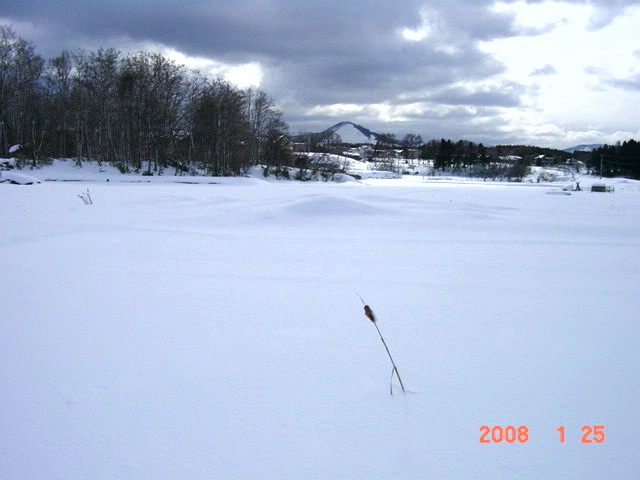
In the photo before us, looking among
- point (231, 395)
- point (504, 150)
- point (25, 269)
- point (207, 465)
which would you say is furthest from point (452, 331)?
point (504, 150)

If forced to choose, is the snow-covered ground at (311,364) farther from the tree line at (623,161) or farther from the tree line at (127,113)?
the tree line at (623,161)

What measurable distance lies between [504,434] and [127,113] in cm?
3686

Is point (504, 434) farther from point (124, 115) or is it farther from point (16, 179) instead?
point (124, 115)

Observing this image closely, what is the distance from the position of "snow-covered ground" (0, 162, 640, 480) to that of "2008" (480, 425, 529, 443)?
2 cm

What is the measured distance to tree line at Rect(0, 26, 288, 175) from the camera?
108ft

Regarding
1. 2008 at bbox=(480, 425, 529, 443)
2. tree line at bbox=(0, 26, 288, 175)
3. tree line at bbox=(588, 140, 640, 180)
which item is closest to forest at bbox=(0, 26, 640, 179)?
tree line at bbox=(0, 26, 288, 175)

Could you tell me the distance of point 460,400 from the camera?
2.24m

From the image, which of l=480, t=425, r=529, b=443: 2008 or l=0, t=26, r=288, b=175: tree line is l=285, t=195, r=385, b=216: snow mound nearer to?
l=480, t=425, r=529, b=443: 2008

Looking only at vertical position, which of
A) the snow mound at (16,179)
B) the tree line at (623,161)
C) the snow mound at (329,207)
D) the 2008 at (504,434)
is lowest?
the 2008 at (504,434)

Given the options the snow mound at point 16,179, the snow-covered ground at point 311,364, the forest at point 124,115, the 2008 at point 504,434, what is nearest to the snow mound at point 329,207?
the snow-covered ground at point 311,364

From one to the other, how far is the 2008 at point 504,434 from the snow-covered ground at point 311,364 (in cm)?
2

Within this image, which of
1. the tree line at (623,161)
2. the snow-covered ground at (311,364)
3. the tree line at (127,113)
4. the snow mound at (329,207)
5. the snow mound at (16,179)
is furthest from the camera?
the tree line at (623,161)

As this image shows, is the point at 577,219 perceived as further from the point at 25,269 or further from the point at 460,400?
the point at 25,269

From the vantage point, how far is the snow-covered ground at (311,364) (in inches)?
71.2
